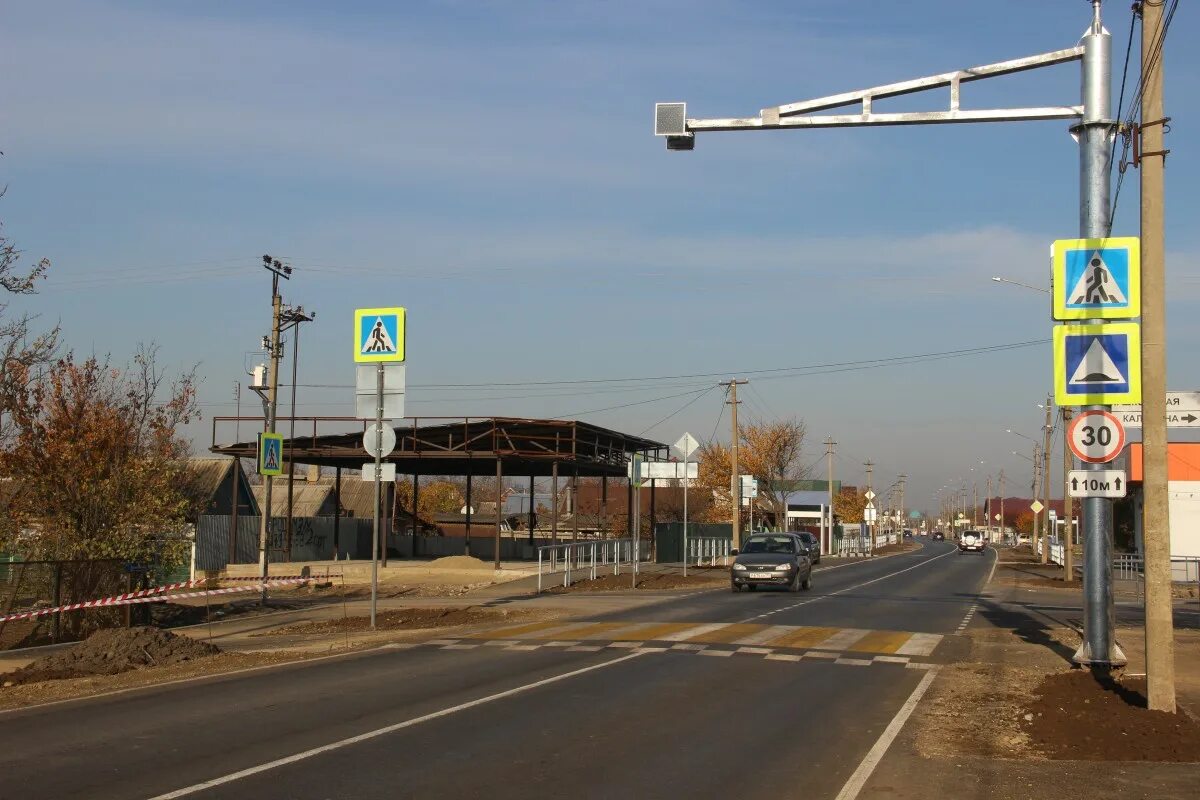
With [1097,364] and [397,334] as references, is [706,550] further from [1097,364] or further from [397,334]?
[1097,364]

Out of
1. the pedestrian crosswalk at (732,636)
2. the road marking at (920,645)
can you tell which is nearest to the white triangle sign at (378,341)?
the pedestrian crosswalk at (732,636)

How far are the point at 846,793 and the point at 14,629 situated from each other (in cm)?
1642

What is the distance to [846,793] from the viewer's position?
8008 mm

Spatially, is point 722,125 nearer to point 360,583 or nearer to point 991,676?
point 991,676

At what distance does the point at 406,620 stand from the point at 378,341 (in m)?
5.53

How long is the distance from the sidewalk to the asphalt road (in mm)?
431

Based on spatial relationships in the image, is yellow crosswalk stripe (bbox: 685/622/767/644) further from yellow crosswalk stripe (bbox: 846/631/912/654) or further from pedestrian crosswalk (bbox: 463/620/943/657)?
yellow crosswalk stripe (bbox: 846/631/912/654)

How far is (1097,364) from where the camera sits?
13383 mm

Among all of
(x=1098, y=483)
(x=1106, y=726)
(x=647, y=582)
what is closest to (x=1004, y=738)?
(x=1106, y=726)

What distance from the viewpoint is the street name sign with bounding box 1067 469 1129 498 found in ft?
43.6

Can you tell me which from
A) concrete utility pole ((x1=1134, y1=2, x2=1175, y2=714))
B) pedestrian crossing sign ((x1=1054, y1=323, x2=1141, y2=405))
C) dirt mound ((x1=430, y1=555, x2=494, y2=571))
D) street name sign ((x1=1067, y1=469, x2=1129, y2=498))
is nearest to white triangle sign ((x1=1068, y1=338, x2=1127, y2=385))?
pedestrian crossing sign ((x1=1054, y1=323, x2=1141, y2=405))

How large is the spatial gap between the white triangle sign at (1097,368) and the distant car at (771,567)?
17.7 metres

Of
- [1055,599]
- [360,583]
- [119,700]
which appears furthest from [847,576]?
[119,700]

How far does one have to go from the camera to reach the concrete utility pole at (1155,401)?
1015 cm
